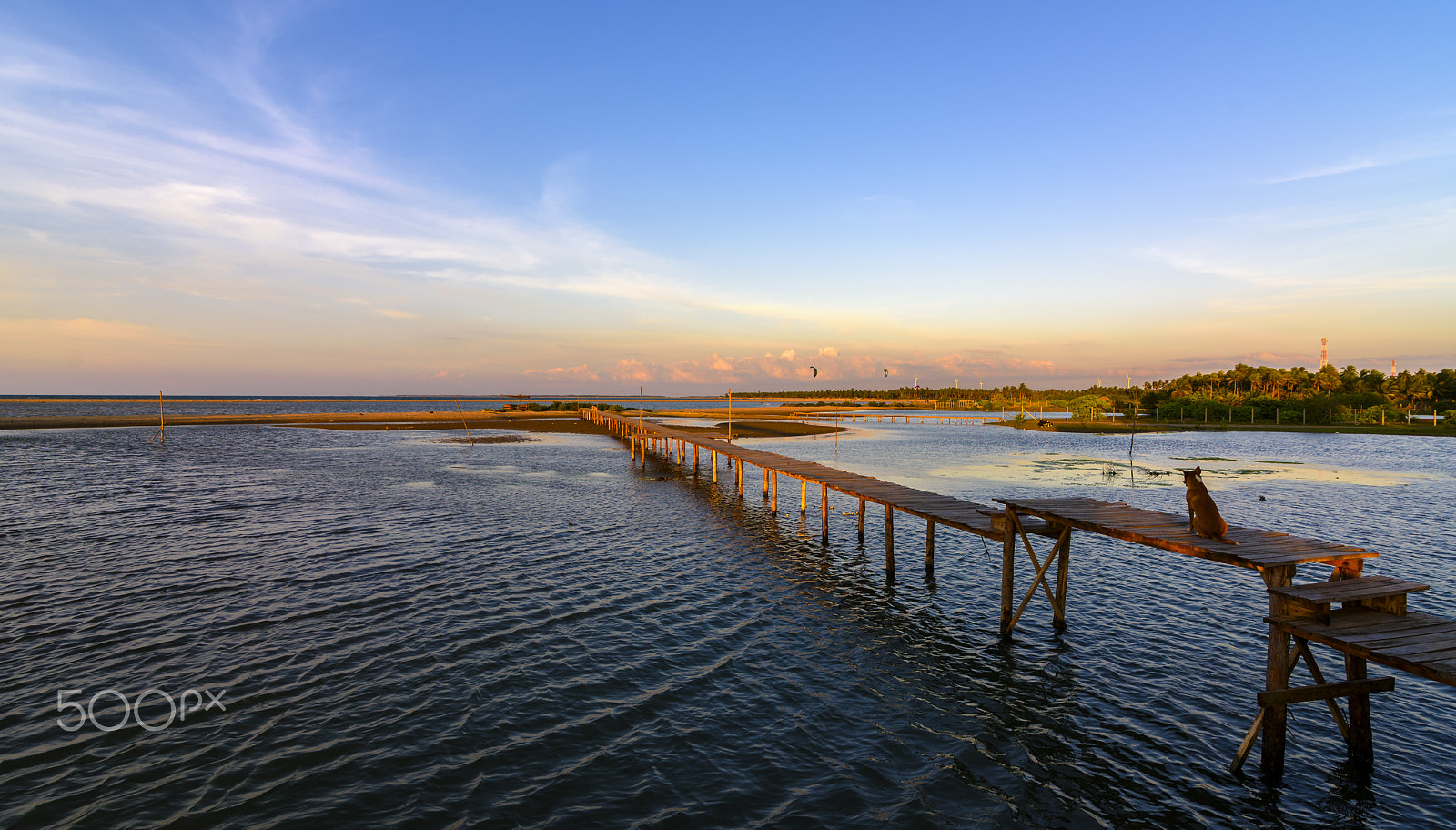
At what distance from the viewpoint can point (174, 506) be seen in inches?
980

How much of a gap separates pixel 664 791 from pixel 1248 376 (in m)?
146

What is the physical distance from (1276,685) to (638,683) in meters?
8.70

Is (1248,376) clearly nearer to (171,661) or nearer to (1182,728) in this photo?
(1182,728)

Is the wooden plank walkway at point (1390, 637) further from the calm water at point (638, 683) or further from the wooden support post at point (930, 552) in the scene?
the wooden support post at point (930, 552)

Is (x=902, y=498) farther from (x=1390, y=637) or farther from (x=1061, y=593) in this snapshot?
(x=1390, y=637)

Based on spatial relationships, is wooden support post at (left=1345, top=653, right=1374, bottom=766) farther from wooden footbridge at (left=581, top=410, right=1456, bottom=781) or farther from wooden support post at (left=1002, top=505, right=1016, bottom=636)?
wooden support post at (left=1002, top=505, right=1016, bottom=636)

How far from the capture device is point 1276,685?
24.8 feet

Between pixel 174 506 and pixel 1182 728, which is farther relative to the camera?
pixel 174 506

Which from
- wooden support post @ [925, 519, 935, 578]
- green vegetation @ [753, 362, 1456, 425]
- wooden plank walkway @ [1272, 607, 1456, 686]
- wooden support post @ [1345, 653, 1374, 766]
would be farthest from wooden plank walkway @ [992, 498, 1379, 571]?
green vegetation @ [753, 362, 1456, 425]

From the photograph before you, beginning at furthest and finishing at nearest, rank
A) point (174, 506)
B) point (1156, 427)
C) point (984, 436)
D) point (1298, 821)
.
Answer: point (1156, 427) → point (984, 436) → point (174, 506) → point (1298, 821)

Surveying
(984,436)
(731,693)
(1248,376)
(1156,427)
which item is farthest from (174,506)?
(1248,376)

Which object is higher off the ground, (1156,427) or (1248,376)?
(1248,376)

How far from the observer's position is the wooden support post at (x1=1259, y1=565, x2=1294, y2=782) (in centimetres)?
746

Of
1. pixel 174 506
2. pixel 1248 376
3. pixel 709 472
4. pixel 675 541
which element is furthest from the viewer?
pixel 1248 376
